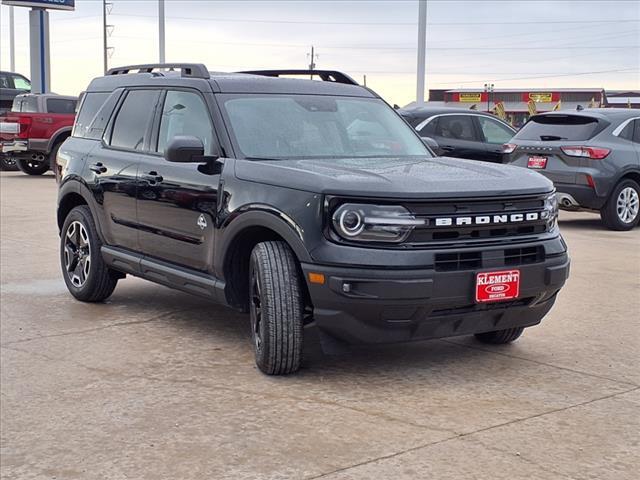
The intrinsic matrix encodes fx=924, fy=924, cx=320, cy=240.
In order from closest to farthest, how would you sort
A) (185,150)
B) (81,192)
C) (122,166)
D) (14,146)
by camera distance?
(185,150), (122,166), (81,192), (14,146)

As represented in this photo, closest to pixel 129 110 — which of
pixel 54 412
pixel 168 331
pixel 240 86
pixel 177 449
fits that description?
pixel 240 86

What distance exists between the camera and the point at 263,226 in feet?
17.2

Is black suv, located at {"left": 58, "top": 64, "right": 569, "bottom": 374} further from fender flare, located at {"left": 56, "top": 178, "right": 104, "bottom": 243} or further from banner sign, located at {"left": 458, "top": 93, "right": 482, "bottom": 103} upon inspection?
banner sign, located at {"left": 458, "top": 93, "right": 482, "bottom": 103}

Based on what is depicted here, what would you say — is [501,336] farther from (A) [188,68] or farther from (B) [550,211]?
(A) [188,68]

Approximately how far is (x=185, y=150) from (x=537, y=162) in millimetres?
7788

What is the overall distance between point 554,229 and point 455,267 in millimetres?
950

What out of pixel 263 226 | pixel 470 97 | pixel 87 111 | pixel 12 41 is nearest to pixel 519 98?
pixel 470 97

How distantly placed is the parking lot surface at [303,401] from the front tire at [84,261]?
5.6 inches

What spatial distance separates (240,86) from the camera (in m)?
6.15

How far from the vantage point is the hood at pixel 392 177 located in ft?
15.9

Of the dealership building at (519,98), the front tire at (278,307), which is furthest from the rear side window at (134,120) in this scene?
the dealership building at (519,98)

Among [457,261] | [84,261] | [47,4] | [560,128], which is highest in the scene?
[47,4]

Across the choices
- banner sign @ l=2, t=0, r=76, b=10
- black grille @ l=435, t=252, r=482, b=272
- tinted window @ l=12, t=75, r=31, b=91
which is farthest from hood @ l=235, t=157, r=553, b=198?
banner sign @ l=2, t=0, r=76, b=10

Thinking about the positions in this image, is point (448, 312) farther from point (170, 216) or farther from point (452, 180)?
point (170, 216)
